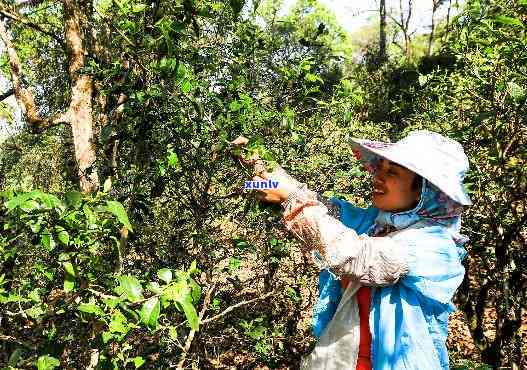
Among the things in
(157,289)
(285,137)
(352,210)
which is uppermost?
(285,137)

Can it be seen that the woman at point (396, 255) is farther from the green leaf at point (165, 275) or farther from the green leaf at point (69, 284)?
the green leaf at point (69, 284)

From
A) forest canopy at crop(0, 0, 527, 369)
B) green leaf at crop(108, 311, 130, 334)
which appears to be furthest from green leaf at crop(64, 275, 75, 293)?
green leaf at crop(108, 311, 130, 334)

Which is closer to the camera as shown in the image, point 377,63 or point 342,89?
point 342,89

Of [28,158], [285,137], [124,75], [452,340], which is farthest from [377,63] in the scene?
[124,75]

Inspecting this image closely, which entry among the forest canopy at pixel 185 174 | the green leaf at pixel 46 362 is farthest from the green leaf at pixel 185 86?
the green leaf at pixel 46 362

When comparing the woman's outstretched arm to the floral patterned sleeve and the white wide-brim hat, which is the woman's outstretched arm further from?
the white wide-brim hat

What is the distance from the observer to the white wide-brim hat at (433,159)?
1.61 meters

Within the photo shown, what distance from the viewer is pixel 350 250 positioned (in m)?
1.53

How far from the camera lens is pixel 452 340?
5832 millimetres

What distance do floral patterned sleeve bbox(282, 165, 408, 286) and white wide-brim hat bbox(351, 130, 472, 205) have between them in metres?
0.24

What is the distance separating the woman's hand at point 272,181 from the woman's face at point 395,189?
305 mm

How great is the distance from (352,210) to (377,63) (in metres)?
22.5

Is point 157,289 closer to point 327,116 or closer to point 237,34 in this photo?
point 237,34

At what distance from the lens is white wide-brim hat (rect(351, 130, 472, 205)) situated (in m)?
1.61
